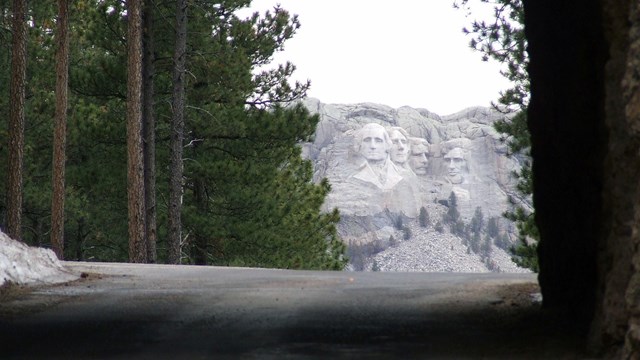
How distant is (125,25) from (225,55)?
305cm

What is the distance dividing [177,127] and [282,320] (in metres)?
17.7

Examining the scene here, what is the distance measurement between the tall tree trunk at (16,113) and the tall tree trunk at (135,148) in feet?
8.63

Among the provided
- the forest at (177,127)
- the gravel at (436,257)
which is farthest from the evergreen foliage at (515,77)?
the gravel at (436,257)

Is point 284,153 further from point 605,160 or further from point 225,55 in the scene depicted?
point 605,160

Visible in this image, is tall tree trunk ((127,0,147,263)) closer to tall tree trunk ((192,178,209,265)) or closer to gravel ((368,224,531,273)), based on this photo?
tall tree trunk ((192,178,209,265))

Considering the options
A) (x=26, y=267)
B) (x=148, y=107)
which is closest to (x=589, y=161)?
(x=26, y=267)

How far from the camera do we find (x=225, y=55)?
28.5m

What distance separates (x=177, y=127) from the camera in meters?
26.8

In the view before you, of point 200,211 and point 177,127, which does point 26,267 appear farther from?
point 200,211

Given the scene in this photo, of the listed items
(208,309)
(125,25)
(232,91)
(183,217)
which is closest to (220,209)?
(183,217)

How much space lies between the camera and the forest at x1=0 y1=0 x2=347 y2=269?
90.7 ft

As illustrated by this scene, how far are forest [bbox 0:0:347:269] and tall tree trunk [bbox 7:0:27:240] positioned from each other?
46.5 inches

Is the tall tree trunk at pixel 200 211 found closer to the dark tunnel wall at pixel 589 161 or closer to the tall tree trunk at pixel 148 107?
the tall tree trunk at pixel 148 107

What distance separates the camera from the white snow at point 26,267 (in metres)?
12.9
